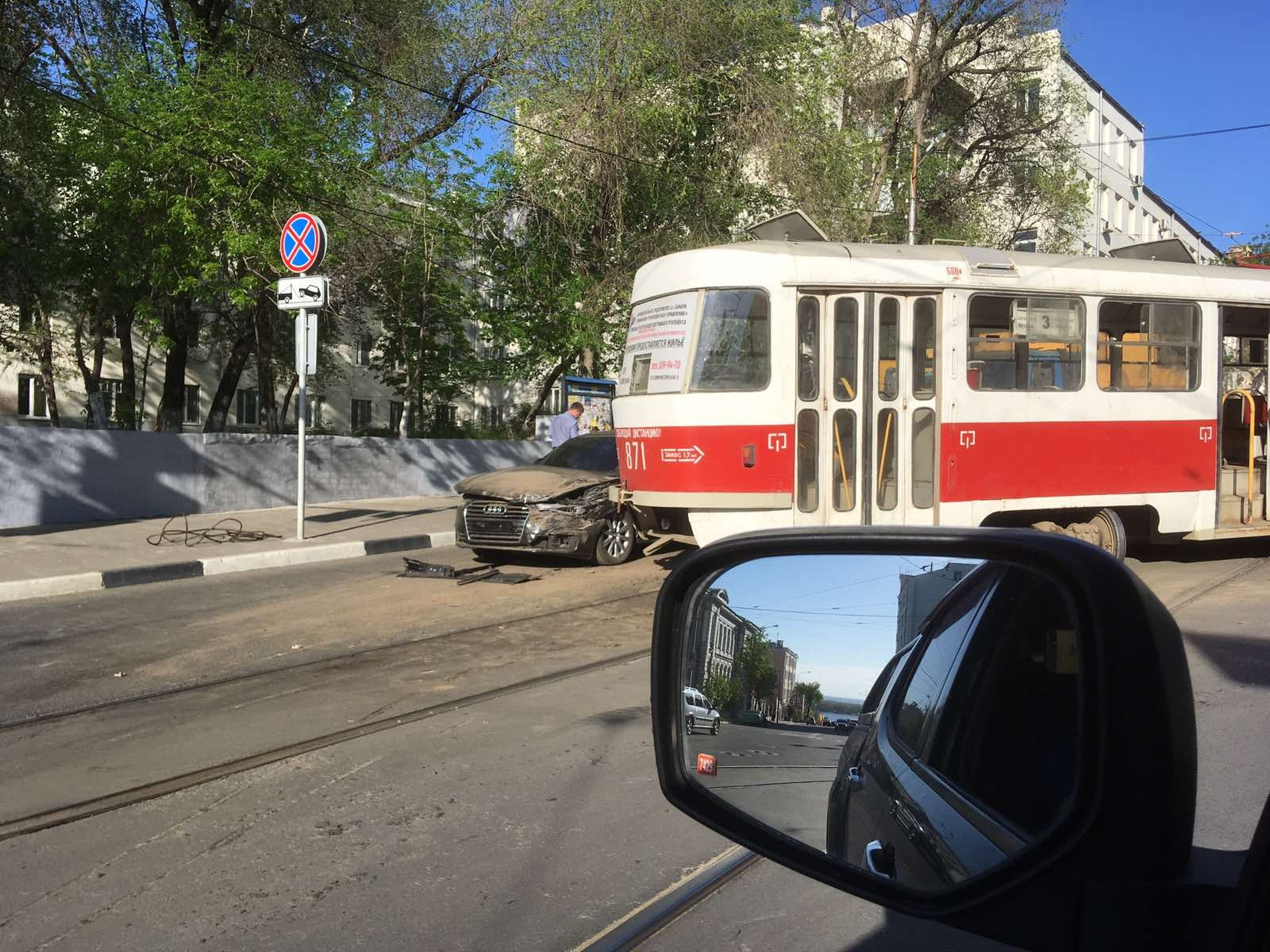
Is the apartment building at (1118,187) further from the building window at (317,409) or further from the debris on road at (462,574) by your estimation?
the debris on road at (462,574)

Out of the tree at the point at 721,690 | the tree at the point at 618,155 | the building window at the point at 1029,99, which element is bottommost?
the tree at the point at 721,690

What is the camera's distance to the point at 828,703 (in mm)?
1604

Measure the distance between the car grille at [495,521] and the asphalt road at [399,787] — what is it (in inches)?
109

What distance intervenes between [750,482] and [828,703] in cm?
793

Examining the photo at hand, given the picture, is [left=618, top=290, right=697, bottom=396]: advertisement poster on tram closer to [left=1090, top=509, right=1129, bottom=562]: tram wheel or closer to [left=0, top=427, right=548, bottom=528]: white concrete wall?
[left=1090, top=509, right=1129, bottom=562]: tram wheel

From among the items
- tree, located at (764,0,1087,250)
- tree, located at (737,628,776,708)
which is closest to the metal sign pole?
tree, located at (737,628,776,708)

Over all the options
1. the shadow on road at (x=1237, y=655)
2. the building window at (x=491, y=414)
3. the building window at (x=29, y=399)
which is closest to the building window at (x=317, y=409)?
the building window at (x=491, y=414)

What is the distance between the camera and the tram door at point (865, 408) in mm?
9523

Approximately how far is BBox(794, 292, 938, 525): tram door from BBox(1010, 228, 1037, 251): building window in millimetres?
27201

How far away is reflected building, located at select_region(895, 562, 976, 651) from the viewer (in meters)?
1.57

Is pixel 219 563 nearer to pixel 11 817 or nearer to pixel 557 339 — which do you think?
pixel 11 817

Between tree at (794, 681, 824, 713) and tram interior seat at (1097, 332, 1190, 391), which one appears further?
tram interior seat at (1097, 332, 1190, 391)

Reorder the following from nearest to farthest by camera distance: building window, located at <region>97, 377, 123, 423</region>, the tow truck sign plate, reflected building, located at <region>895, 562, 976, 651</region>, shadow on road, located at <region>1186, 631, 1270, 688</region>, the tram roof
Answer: reflected building, located at <region>895, 562, 976, 651</region>
shadow on road, located at <region>1186, 631, 1270, 688</region>
the tram roof
the tow truck sign plate
building window, located at <region>97, 377, 123, 423</region>

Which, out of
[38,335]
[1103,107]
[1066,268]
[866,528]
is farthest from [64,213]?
[1103,107]
